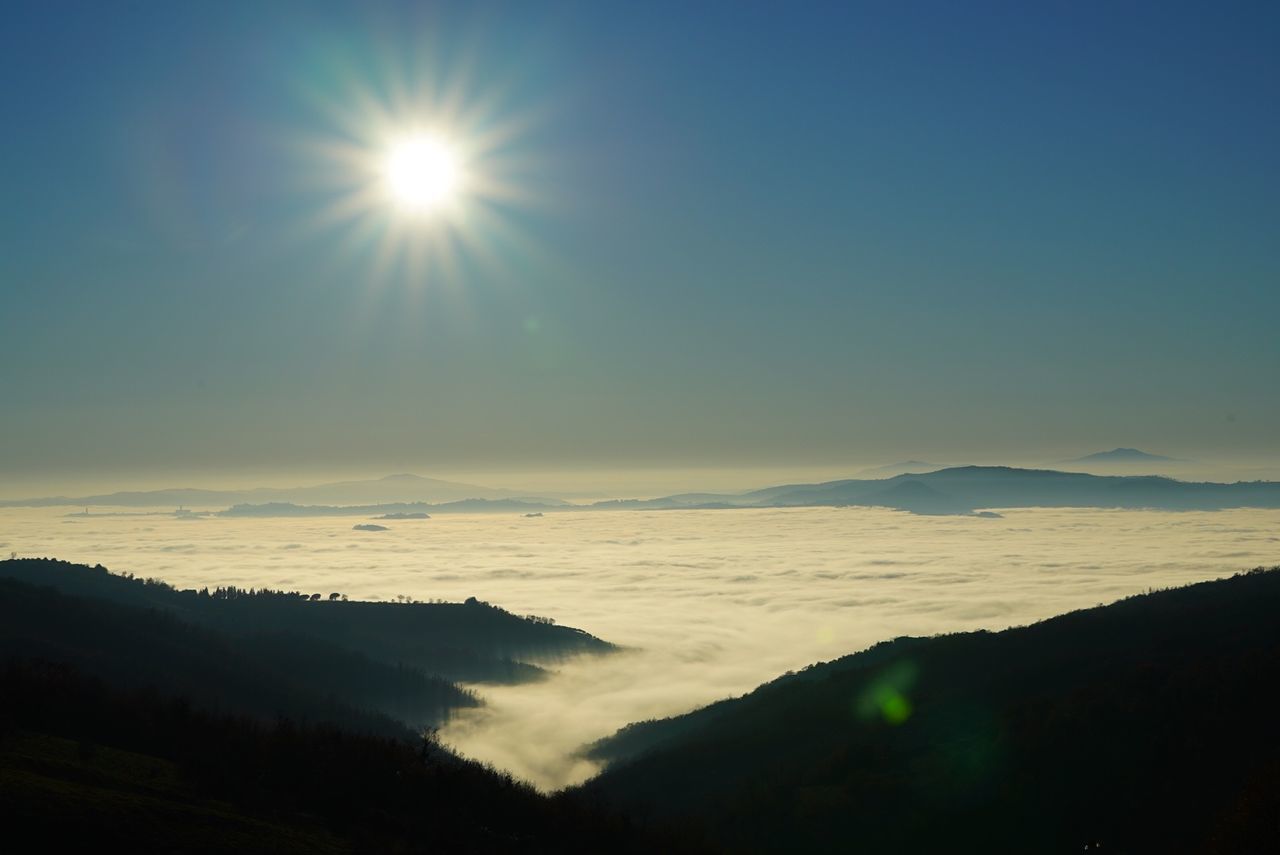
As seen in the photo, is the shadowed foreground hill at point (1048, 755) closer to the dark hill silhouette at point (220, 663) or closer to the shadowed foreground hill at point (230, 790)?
the shadowed foreground hill at point (230, 790)

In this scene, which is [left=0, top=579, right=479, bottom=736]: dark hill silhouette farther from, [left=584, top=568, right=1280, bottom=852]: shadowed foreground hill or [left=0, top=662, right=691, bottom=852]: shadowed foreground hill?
[left=0, top=662, right=691, bottom=852]: shadowed foreground hill

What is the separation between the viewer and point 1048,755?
43.8 m

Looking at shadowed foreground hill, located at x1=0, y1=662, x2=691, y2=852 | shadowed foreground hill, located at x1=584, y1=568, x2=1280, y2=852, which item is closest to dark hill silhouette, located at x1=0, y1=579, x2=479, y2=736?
shadowed foreground hill, located at x1=584, y1=568, x2=1280, y2=852

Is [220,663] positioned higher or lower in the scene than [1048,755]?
lower

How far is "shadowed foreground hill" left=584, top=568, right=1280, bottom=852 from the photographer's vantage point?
36.3m

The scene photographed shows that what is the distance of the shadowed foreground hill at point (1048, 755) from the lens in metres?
36.3

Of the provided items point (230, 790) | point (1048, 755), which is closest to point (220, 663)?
point (1048, 755)

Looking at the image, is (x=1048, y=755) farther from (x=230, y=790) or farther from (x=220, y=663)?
(x=220, y=663)

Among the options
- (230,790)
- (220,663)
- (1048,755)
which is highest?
(230,790)

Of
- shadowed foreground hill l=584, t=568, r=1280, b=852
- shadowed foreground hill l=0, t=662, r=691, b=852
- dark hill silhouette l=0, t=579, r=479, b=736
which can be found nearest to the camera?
shadowed foreground hill l=0, t=662, r=691, b=852

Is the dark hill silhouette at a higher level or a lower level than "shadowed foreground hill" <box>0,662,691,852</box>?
lower

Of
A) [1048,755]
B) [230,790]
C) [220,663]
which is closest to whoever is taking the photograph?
[230,790]

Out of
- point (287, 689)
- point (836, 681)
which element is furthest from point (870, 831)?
point (287, 689)

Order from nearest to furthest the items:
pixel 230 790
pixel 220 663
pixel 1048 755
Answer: pixel 230 790 < pixel 1048 755 < pixel 220 663
